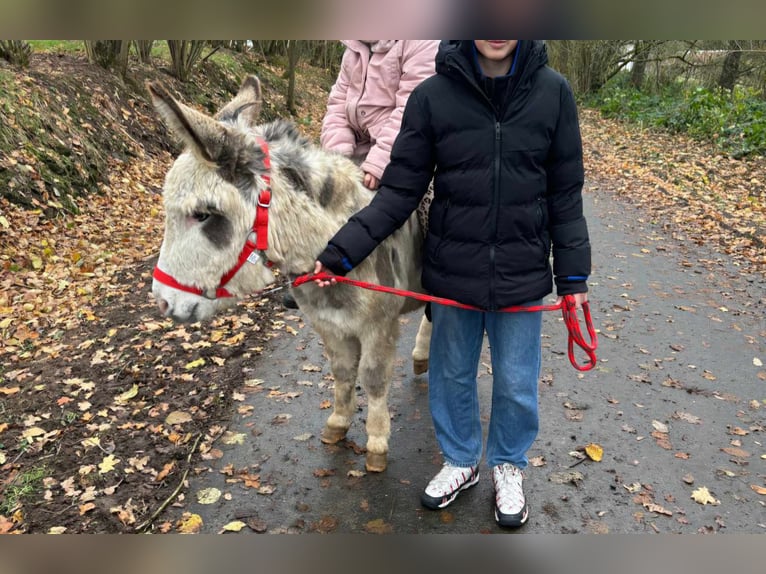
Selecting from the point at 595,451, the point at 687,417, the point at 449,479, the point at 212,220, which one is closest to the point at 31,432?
the point at 212,220

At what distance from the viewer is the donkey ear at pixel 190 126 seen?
2.12 meters

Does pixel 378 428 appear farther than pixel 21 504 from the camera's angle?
Yes

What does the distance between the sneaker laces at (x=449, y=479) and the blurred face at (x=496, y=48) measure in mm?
2362

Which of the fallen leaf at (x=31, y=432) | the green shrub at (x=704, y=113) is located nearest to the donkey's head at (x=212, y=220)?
the fallen leaf at (x=31, y=432)

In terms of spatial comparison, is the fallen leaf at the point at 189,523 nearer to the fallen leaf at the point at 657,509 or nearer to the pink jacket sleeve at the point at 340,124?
the pink jacket sleeve at the point at 340,124

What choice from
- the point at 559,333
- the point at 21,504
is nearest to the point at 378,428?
the point at 21,504

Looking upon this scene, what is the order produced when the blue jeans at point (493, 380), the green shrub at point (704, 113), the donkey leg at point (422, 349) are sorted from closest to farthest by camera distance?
the blue jeans at point (493, 380), the donkey leg at point (422, 349), the green shrub at point (704, 113)

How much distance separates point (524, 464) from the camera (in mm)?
3287

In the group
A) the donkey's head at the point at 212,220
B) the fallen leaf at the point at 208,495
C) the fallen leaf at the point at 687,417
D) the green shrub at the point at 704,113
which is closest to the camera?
the donkey's head at the point at 212,220

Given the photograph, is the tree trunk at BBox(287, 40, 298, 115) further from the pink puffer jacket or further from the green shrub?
the pink puffer jacket

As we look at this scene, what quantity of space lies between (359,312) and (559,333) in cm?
346

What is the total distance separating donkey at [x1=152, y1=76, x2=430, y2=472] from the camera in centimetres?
248

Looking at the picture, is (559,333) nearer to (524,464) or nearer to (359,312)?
(524,464)

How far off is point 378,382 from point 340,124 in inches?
68.0
